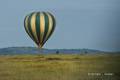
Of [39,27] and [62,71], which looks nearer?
[62,71]

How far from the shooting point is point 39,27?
66750 mm

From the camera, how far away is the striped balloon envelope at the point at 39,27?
6606 centimetres

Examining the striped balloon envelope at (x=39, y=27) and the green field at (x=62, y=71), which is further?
the striped balloon envelope at (x=39, y=27)

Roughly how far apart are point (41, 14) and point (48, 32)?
17.3ft

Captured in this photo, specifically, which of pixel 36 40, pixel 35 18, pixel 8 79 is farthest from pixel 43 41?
pixel 8 79

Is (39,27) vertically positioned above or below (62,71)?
above

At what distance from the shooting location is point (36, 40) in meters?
67.0

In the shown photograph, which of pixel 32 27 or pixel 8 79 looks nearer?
pixel 8 79

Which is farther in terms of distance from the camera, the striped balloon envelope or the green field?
the striped balloon envelope

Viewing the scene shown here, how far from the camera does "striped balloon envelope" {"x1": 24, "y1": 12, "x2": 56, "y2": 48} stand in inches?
2601

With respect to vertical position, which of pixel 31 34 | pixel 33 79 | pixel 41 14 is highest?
pixel 41 14

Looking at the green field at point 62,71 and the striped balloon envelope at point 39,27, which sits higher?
the striped balloon envelope at point 39,27

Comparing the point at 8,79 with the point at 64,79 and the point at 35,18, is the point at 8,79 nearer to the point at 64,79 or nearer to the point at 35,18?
the point at 64,79

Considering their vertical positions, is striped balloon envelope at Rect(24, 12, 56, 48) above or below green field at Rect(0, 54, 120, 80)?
above
